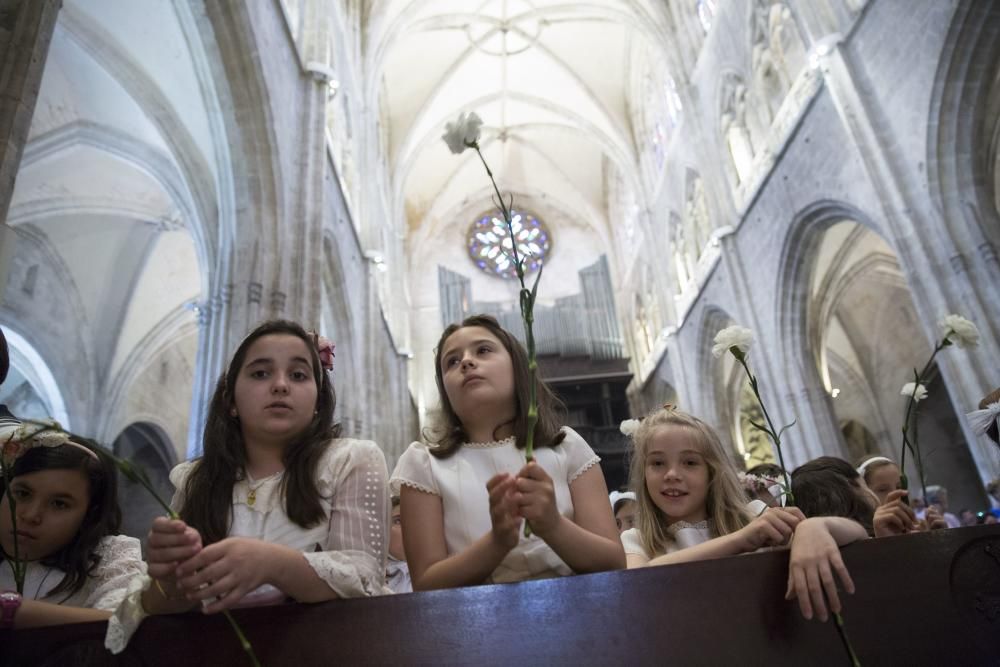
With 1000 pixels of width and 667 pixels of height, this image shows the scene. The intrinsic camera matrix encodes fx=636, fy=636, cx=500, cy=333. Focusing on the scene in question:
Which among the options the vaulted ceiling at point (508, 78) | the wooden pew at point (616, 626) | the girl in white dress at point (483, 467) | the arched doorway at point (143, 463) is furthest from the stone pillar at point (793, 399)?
the arched doorway at point (143, 463)

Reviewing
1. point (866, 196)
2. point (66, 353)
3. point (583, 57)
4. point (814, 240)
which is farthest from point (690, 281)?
point (66, 353)

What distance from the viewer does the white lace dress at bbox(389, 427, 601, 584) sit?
1590 millimetres

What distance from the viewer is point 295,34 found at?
8945mm

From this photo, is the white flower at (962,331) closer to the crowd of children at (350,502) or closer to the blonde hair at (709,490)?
the crowd of children at (350,502)

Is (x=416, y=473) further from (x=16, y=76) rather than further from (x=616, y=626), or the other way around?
(x=16, y=76)

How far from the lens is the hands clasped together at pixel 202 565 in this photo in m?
1.03

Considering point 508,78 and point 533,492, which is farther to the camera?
point 508,78

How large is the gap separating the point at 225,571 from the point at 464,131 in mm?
933

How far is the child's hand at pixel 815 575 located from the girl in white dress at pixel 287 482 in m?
0.85

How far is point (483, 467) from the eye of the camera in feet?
5.56

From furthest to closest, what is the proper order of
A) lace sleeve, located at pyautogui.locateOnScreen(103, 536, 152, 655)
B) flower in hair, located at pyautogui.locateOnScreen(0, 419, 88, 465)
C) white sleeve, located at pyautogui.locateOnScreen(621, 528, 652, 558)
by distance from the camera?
white sleeve, located at pyautogui.locateOnScreen(621, 528, 652, 558) → lace sleeve, located at pyautogui.locateOnScreen(103, 536, 152, 655) → flower in hair, located at pyautogui.locateOnScreen(0, 419, 88, 465)

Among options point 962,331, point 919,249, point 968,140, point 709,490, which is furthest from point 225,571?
point 968,140

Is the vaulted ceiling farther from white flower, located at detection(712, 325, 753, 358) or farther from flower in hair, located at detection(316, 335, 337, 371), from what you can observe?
white flower, located at detection(712, 325, 753, 358)

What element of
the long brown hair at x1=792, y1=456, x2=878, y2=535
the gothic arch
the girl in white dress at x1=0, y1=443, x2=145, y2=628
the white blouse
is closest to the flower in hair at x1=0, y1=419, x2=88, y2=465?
the girl in white dress at x1=0, y1=443, x2=145, y2=628
